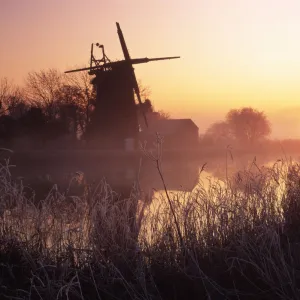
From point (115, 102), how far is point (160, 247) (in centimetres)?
2606

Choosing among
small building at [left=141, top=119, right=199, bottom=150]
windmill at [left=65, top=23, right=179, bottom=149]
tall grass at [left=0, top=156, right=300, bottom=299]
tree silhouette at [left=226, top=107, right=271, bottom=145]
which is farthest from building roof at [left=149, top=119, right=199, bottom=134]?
tall grass at [left=0, top=156, right=300, bottom=299]

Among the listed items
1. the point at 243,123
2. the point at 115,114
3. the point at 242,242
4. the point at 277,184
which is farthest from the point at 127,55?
the point at 243,123

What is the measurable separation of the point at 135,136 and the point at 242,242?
27430 millimetres

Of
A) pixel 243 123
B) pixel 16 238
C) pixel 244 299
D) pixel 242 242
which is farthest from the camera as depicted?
pixel 243 123

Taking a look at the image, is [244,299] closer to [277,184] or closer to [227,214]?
[227,214]

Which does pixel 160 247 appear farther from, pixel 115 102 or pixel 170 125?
pixel 170 125

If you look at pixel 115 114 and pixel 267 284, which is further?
pixel 115 114

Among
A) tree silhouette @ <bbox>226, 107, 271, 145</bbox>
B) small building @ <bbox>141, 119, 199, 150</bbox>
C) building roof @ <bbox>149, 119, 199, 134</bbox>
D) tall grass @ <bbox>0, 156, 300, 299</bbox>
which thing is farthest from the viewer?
tree silhouette @ <bbox>226, 107, 271, 145</bbox>

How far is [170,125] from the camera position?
5216cm

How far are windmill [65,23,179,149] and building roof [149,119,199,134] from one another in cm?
1820

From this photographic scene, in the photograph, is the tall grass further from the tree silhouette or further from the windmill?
the tree silhouette

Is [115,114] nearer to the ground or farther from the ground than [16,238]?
farther from the ground

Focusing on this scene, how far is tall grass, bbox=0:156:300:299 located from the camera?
167 inches

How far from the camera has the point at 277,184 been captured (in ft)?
22.1
